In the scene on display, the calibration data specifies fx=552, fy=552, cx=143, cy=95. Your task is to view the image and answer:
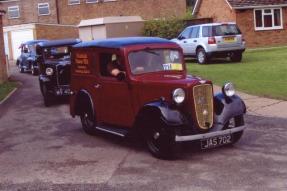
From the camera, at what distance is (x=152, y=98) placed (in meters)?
8.62

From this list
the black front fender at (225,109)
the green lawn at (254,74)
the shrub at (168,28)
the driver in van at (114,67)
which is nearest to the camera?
the black front fender at (225,109)

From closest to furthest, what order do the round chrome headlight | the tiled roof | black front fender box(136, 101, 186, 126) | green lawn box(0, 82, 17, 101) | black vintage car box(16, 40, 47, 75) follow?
black front fender box(136, 101, 186, 126) → the round chrome headlight → green lawn box(0, 82, 17, 101) → black vintage car box(16, 40, 47, 75) → the tiled roof

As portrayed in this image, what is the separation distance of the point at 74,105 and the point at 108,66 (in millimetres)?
1581

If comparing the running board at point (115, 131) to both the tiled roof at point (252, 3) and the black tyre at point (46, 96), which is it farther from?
the tiled roof at point (252, 3)

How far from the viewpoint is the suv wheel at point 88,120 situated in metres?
10.4

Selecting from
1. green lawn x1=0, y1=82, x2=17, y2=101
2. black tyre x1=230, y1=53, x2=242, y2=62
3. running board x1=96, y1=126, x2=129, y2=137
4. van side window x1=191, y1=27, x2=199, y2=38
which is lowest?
green lawn x1=0, y1=82, x2=17, y2=101

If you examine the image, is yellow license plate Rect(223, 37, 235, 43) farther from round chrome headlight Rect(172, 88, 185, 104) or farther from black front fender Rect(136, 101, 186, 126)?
round chrome headlight Rect(172, 88, 185, 104)

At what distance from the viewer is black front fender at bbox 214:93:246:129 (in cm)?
854

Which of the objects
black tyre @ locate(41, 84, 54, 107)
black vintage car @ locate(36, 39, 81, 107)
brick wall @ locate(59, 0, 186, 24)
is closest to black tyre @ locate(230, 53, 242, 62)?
black vintage car @ locate(36, 39, 81, 107)

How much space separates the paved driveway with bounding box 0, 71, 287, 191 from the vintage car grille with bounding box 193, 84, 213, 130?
0.52 metres

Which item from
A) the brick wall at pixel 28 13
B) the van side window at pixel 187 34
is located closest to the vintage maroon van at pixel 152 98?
the van side window at pixel 187 34

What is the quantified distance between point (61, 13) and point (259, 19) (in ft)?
72.6

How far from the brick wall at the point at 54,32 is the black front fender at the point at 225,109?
37.4m

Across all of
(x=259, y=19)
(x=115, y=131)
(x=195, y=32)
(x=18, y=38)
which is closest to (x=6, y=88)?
(x=195, y=32)
